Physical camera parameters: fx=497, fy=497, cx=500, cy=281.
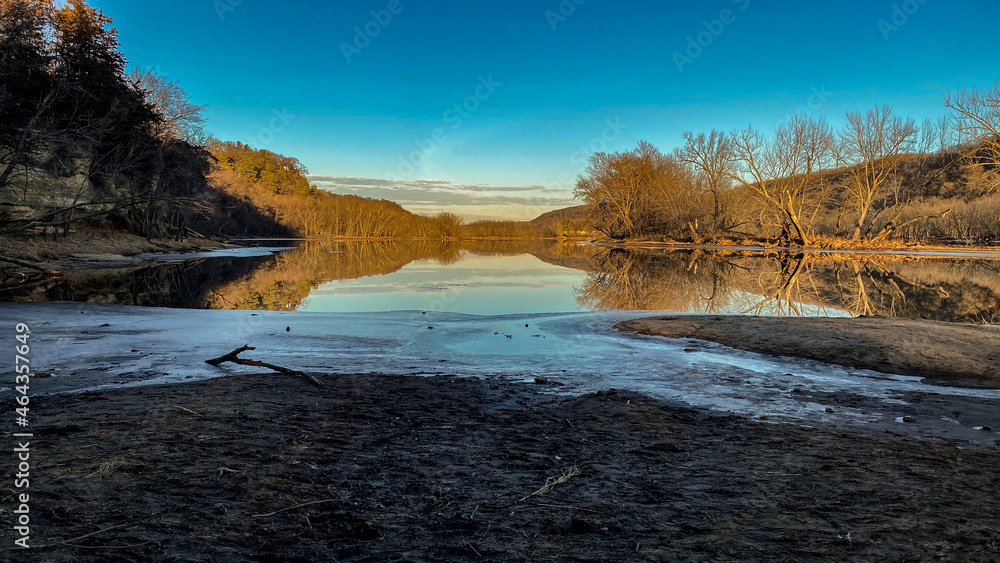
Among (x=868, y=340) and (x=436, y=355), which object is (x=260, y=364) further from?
(x=868, y=340)

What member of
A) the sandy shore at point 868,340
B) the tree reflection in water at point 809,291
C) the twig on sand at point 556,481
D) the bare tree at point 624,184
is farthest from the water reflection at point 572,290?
the bare tree at point 624,184

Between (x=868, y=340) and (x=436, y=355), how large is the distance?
23.2 feet

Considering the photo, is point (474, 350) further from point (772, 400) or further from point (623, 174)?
point (623, 174)

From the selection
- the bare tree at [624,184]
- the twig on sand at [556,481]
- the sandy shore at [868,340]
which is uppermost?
the bare tree at [624,184]

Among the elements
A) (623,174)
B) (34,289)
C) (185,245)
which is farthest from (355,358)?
(623,174)

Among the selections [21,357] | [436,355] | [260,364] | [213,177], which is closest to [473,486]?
[260,364]

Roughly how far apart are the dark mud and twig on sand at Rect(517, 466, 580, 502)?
0.03 m

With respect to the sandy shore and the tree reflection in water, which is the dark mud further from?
the tree reflection in water

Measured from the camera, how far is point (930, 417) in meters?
4.86

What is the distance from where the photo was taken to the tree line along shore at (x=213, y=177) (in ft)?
58.3

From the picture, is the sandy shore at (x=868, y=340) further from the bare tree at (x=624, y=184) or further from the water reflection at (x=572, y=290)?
the bare tree at (x=624, y=184)

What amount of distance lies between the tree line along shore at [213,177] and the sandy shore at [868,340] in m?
12.9

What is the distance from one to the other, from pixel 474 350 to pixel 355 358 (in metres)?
1.90

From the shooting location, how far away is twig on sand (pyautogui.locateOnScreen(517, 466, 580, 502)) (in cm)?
302
